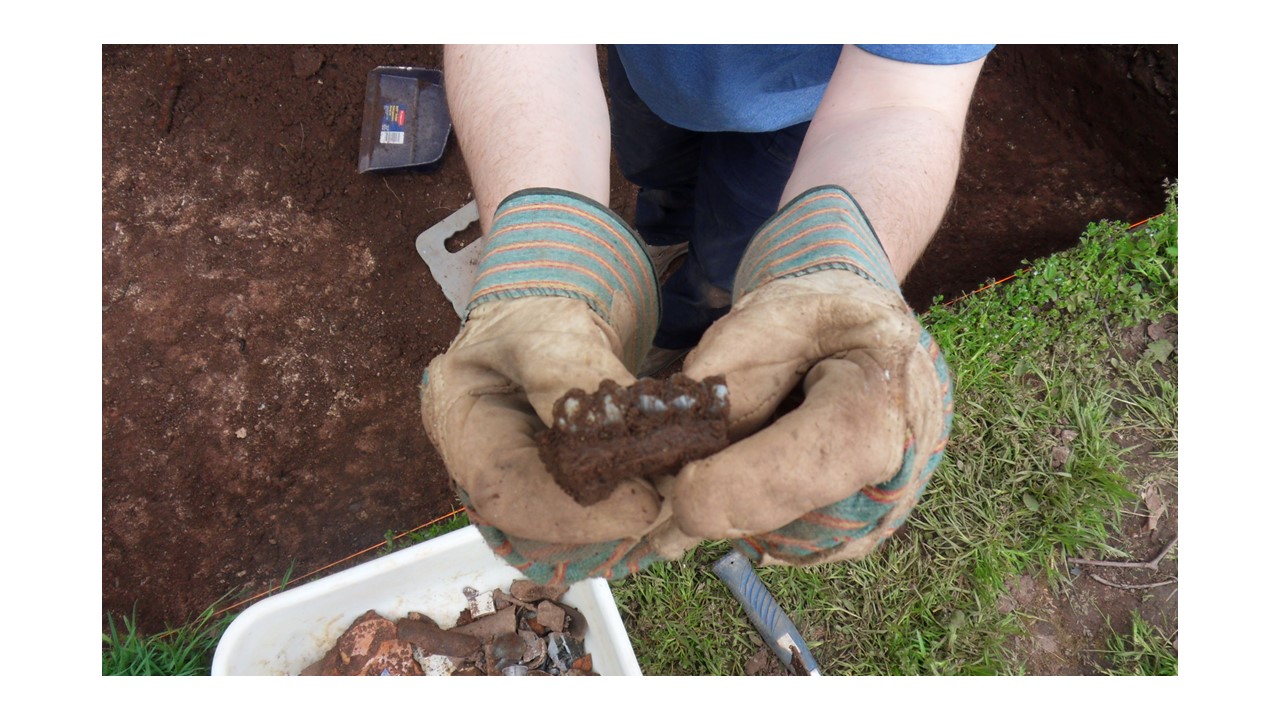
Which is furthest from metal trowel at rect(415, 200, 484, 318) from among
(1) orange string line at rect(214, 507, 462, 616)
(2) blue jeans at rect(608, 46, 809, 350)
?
(1) orange string line at rect(214, 507, 462, 616)

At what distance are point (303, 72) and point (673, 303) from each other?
216 centimetres

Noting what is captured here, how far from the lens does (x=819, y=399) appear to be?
114 centimetres

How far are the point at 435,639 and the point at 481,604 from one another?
0.20 metres

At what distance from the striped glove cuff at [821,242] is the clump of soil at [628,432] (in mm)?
393

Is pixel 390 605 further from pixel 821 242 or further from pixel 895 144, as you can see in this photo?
pixel 895 144

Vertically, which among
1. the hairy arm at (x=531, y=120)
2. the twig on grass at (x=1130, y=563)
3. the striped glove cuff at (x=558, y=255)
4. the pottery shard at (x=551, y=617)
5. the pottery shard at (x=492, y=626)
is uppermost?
the hairy arm at (x=531, y=120)

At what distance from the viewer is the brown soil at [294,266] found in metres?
A: 2.90

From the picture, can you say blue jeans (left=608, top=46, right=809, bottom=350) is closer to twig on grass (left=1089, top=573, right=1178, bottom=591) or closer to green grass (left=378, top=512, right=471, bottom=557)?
green grass (left=378, top=512, right=471, bottom=557)

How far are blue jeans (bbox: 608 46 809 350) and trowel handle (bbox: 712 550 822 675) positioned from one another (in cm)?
101

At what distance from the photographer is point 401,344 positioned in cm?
320

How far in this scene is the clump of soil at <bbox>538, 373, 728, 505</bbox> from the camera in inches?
43.7

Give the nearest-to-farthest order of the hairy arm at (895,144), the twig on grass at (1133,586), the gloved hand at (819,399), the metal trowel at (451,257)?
1. the gloved hand at (819,399)
2. the hairy arm at (895,144)
3. the twig on grass at (1133,586)
4. the metal trowel at (451,257)

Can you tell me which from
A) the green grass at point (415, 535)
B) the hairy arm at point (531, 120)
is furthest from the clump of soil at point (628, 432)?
the green grass at point (415, 535)

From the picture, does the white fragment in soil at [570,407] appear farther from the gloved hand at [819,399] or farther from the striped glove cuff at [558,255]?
the striped glove cuff at [558,255]
